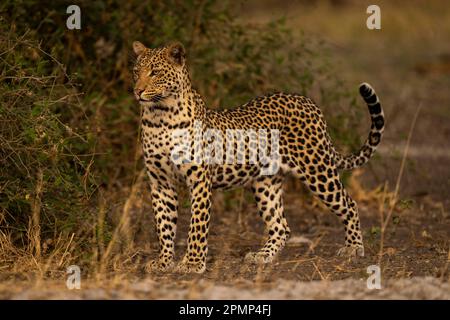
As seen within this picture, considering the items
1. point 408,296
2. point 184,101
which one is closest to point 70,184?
point 184,101

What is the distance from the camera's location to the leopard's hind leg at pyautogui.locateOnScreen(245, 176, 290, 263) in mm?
9844

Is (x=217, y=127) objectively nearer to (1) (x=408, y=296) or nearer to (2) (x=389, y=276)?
(2) (x=389, y=276)

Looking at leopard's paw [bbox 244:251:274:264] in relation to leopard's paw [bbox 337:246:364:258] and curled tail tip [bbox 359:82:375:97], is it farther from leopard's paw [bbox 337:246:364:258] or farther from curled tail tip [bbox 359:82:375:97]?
curled tail tip [bbox 359:82:375:97]

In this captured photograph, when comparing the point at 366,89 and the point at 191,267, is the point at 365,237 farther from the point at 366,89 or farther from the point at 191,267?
the point at 191,267

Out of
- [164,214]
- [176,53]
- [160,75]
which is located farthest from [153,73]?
[164,214]

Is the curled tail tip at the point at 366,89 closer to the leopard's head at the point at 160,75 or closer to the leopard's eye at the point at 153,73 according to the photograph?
the leopard's head at the point at 160,75

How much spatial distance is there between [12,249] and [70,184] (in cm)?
70

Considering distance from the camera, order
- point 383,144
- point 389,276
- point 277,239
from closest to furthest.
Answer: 1. point 389,276
2. point 277,239
3. point 383,144

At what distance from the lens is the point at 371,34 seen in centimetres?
2662

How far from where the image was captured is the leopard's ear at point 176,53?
352 inches

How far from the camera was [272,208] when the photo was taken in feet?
32.6

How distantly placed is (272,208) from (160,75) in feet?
5.94

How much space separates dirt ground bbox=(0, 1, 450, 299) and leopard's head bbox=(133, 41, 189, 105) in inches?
53.7

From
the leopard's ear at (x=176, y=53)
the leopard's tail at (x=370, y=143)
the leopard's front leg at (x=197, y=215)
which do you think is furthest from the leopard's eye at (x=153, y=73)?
the leopard's tail at (x=370, y=143)
